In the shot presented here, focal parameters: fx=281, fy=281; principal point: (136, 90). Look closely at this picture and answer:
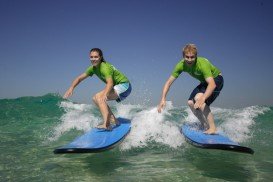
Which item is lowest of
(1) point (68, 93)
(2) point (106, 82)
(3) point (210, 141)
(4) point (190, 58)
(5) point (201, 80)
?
(3) point (210, 141)

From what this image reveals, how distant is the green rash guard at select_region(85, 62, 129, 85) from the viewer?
6.96m

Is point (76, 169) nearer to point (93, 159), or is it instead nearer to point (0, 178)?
point (93, 159)

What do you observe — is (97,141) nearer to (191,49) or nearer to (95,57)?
(95,57)

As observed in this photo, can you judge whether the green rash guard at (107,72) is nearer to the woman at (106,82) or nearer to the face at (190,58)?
the woman at (106,82)

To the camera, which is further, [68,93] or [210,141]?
[68,93]

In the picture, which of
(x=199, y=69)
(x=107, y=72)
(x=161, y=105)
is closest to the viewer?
(x=199, y=69)

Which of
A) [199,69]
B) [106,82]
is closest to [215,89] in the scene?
[199,69]

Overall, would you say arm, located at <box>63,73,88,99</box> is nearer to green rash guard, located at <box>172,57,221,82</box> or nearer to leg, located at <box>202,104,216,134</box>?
green rash guard, located at <box>172,57,221,82</box>

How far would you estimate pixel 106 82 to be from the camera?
7145mm

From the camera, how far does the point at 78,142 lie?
5383mm

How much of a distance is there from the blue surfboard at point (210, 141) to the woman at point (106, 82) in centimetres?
193

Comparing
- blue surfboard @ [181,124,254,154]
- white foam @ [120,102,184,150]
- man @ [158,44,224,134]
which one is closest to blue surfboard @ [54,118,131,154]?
white foam @ [120,102,184,150]

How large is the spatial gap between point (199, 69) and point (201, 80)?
0.49 metres

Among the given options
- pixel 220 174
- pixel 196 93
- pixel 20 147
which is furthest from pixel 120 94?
pixel 220 174
